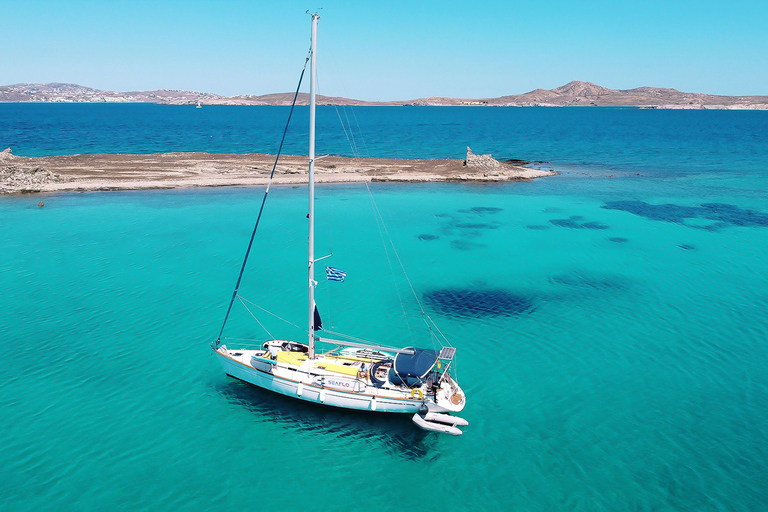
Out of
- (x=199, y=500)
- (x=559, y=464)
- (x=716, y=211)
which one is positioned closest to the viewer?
(x=199, y=500)

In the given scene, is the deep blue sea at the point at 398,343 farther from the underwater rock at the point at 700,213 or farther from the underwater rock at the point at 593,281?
the underwater rock at the point at 700,213

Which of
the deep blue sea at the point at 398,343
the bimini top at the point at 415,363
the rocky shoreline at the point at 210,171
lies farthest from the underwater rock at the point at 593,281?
the rocky shoreline at the point at 210,171

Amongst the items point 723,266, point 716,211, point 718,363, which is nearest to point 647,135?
point 716,211

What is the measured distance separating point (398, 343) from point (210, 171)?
66127 millimetres

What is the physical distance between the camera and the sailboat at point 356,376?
76.0 feet

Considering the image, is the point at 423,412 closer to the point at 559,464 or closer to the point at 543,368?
the point at 559,464

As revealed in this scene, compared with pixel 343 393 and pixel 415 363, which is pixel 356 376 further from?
pixel 415 363

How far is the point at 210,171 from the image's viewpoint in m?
86.4

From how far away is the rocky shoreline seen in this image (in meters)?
74.5

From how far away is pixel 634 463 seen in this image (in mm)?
21625

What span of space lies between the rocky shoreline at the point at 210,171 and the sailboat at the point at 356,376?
57405 millimetres

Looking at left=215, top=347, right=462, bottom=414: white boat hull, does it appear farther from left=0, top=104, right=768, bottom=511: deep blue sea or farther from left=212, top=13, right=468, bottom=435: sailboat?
left=0, top=104, right=768, bottom=511: deep blue sea

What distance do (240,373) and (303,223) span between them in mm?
33154

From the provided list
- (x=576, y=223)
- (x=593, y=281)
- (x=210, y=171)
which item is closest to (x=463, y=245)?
(x=593, y=281)
